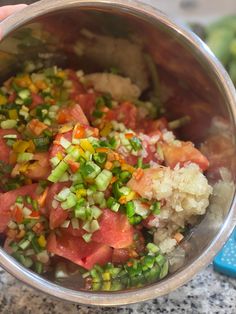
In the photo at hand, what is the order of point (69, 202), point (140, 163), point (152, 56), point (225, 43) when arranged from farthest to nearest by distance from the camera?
point (225, 43), point (152, 56), point (140, 163), point (69, 202)

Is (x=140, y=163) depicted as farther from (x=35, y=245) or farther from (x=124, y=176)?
(x=35, y=245)

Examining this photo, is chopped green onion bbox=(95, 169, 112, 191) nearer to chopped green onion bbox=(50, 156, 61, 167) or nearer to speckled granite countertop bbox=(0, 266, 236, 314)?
chopped green onion bbox=(50, 156, 61, 167)

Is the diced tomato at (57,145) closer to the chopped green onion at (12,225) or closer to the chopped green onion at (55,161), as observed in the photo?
the chopped green onion at (55,161)

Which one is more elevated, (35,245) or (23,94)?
(23,94)

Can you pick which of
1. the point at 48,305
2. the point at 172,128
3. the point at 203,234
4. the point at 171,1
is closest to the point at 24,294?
the point at 48,305

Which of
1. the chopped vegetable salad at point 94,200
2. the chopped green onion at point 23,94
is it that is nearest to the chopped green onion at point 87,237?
the chopped vegetable salad at point 94,200

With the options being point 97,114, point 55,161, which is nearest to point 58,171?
point 55,161
